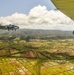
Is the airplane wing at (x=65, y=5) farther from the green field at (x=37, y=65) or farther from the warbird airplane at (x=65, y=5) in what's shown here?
the green field at (x=37, y=65)

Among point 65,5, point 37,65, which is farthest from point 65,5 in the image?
point 37,65

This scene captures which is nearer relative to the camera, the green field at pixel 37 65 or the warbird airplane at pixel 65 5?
the warbird airplane at pixel 65 5

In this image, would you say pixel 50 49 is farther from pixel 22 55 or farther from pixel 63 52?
pixel 22 55

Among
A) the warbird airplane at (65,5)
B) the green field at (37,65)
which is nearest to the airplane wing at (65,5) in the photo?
the warbird airplane at (65,5)

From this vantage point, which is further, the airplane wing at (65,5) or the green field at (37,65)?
the green field at (37,65)

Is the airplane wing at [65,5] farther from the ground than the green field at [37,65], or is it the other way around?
the airplane wing at [65,5]

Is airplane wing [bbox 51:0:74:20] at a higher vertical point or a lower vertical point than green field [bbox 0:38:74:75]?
higher

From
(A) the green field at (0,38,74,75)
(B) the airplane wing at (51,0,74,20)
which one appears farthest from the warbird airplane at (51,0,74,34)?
(A) the green field at (0,38,74,75)

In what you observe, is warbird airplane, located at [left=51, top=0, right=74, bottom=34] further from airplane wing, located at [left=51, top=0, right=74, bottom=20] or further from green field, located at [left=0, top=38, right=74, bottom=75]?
green field, located at [left=0, top=38, right=74, bottom=75]

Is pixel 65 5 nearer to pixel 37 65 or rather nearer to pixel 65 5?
pixel 65 5

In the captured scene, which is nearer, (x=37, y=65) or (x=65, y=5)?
(x=65, y=5)

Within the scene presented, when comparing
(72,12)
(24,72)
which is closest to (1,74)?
(24,72)

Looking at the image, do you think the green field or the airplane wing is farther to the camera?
the green field
